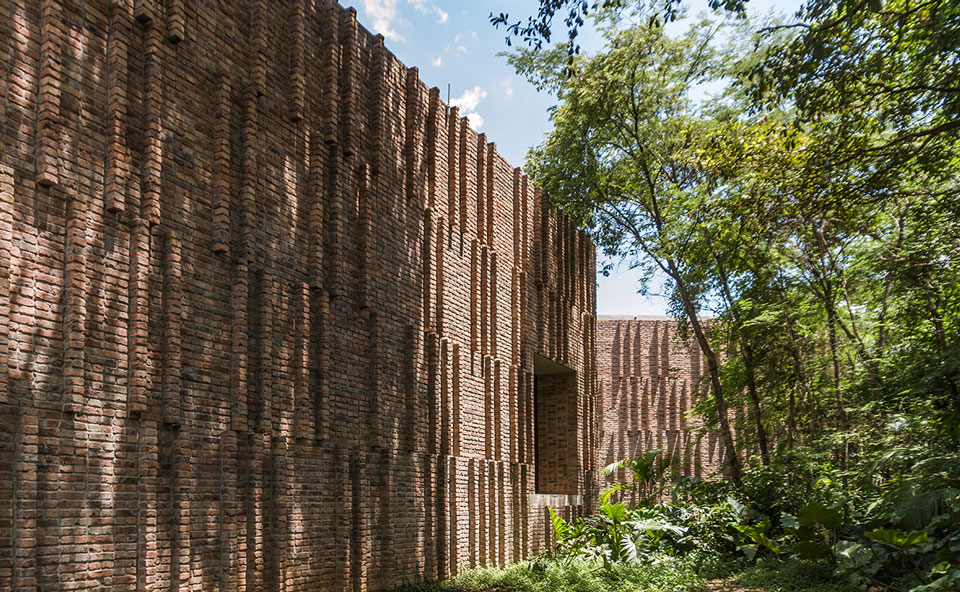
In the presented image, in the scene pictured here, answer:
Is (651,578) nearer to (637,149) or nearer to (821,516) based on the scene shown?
(821,516)

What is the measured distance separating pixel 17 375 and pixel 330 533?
405 cm

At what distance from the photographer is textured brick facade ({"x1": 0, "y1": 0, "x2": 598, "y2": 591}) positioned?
563 cm

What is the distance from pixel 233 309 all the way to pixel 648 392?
19.1 metres

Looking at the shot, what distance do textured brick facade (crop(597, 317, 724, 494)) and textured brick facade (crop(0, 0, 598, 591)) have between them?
1252 centimetres

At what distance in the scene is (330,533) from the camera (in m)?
8.42

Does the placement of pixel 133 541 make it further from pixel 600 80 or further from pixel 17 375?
pixel 600 80

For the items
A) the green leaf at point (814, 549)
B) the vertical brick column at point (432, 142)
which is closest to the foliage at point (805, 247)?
the green leaf at point (814, 549)

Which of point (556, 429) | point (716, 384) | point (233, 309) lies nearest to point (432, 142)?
point (233, 309)

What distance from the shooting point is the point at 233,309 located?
7.35 metres

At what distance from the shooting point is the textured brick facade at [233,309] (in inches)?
222

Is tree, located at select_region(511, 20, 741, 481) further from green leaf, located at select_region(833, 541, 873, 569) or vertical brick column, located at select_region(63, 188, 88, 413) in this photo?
vertical brick column, located at select_region(63, 188, 88, 413)

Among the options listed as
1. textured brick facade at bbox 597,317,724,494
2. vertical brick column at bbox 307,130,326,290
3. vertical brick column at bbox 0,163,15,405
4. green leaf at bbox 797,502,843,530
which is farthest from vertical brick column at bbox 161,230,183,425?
textured brick facade at bbox 597,317,724,494

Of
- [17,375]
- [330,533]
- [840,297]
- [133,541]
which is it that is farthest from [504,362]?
[17,375]

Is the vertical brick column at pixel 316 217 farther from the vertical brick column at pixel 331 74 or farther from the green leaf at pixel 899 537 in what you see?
the green leaf at pixel 899 537
